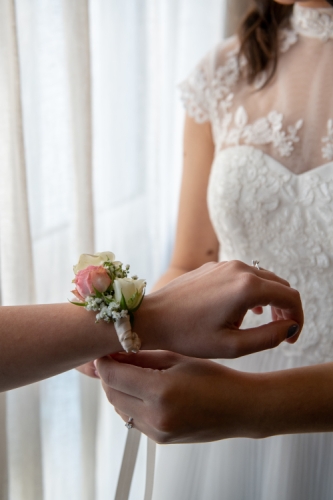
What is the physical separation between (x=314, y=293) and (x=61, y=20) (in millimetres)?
802

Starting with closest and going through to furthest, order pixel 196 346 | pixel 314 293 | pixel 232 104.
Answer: pixel 196 346 < pixel 314 293 < pixel 232 104

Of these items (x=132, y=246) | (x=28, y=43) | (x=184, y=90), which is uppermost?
(x=28, y=43)

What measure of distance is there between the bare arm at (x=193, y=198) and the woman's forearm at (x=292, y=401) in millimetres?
500

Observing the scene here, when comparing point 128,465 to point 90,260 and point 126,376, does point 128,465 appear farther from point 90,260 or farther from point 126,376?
point 90,260

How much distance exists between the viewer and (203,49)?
1.71 m

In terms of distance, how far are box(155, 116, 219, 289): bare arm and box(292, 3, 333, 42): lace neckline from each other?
0.99 ft

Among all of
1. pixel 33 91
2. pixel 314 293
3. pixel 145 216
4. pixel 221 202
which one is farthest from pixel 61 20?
pixel 314 293

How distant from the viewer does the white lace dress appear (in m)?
1.00

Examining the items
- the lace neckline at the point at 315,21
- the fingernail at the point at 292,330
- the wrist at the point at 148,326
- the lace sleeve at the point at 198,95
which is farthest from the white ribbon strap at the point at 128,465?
the lace neckline at the point at 315,21

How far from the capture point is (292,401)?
0.74 meters

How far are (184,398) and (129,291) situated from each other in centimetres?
16

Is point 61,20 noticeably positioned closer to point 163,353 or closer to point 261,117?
point 261,117

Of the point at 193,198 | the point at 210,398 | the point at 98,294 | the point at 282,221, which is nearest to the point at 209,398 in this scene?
the point at 210,398

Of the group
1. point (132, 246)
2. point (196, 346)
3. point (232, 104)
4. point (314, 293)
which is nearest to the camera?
point (196, 346)
